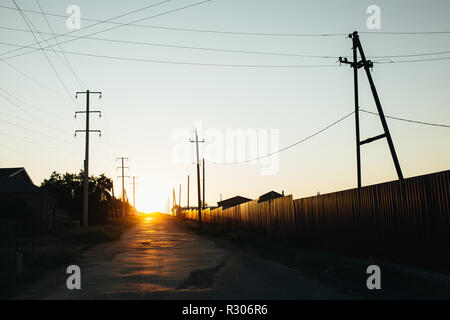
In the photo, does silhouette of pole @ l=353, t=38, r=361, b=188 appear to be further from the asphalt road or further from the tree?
the tree

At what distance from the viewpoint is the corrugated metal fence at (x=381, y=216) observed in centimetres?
1109

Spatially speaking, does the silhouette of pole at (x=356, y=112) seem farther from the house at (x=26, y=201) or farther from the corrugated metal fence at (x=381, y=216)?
the house at (x=26, y=201)

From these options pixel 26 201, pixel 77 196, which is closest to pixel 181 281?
pixel 26 201

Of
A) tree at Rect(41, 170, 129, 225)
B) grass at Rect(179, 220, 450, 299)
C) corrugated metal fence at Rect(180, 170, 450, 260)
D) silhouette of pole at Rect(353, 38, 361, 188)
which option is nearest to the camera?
grass at Rect(179, 220, 450, 299)

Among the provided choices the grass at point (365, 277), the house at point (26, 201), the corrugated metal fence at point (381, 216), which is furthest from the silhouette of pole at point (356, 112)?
the house at point (26, 201)

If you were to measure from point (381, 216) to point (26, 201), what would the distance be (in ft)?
107

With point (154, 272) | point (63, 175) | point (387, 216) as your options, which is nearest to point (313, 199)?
point (387, 216)

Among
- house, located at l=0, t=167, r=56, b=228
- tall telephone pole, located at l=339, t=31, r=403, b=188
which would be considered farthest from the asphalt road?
house, located at l=0, t=167, r=56, b=228

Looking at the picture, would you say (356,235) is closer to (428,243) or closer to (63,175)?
(428,243)

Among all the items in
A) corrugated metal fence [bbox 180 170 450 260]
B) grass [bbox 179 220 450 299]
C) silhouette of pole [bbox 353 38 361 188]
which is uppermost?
silhouette of pole [bbox 353 38 361 188]

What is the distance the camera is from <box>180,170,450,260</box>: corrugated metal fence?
436 inches

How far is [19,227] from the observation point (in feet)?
103

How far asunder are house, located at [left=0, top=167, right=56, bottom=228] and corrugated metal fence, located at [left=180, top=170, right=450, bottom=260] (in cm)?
2028

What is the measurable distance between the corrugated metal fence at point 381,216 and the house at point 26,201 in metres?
20.3
